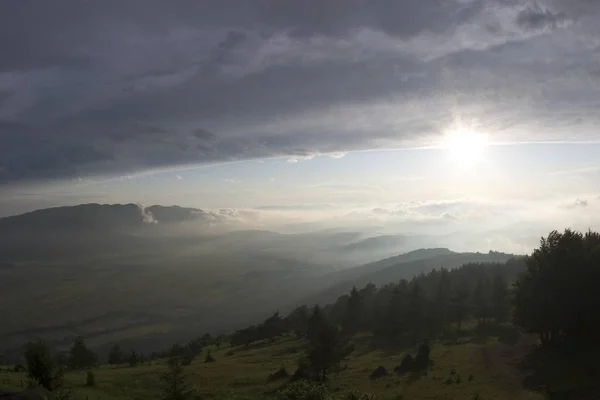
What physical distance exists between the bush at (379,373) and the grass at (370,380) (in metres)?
1.21

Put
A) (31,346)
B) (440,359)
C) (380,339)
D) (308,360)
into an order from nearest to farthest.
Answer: (31,346), (308,360), (440,359), (380,339)

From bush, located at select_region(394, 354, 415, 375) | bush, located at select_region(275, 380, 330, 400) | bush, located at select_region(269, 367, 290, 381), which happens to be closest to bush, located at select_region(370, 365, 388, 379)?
bush, located at select_region(394, 354, 415, 375)

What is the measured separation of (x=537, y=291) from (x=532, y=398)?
2148 centimetres

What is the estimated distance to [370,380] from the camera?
61.0m

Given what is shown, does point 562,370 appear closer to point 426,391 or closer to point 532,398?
point 532,398

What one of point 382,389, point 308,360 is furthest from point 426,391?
point 308,360

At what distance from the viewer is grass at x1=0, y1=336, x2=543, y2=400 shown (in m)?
51.0

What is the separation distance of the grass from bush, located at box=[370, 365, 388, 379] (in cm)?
121

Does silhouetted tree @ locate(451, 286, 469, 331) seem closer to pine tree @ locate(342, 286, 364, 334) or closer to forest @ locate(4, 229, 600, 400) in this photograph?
forest @ locate(4, 229, 600, 400)

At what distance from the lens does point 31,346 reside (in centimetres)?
4703

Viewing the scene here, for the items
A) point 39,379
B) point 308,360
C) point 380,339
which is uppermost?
point 39,379

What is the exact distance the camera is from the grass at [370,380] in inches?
2009

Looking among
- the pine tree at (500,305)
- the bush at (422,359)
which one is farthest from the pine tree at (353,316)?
the bush at (422,359)

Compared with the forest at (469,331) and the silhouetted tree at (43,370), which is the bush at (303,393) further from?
the silhouetted tree at (43,370)
